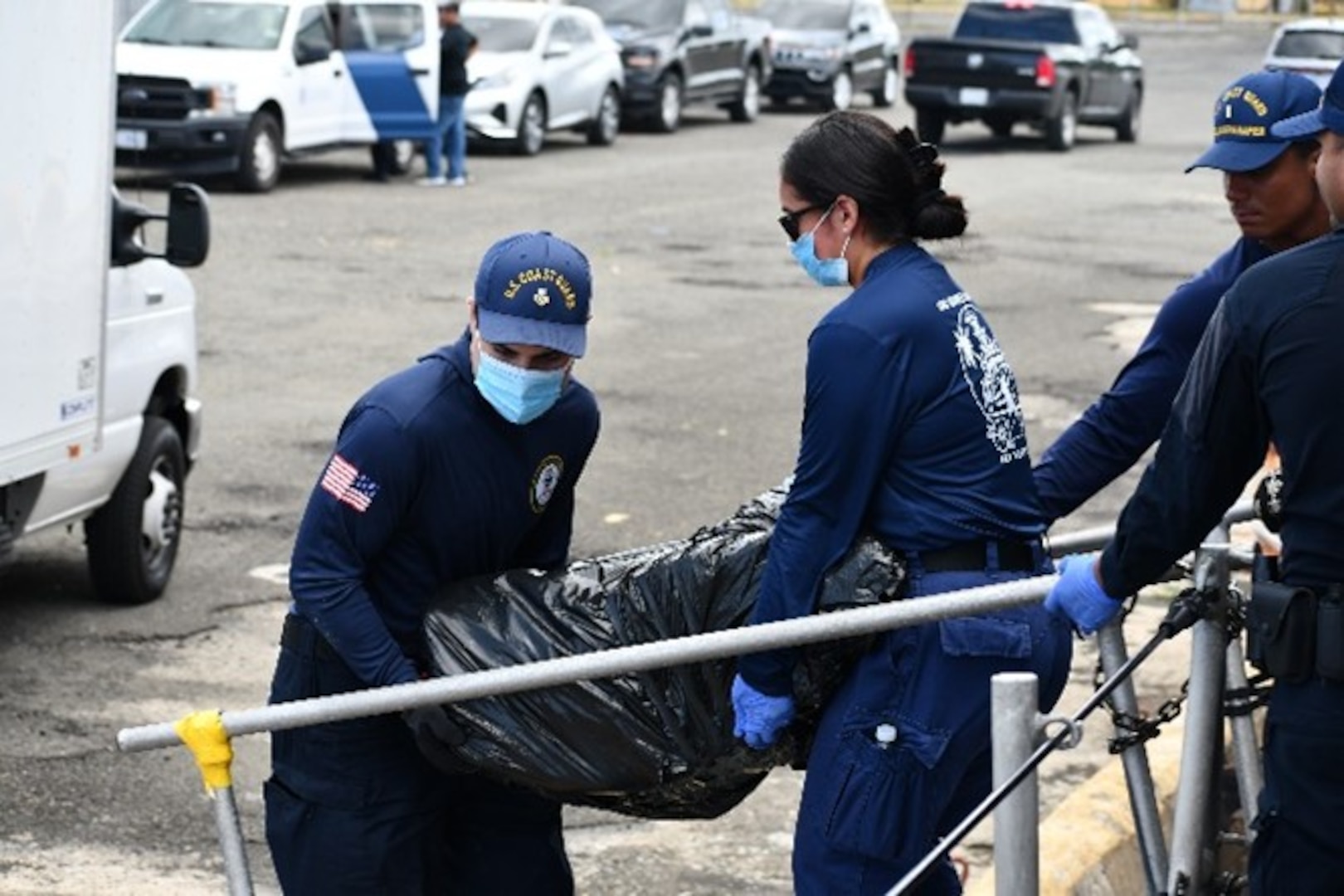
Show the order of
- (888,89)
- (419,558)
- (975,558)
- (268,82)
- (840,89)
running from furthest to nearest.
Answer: (888,89) < (840,89) < (268,82) < (419,558) < (975,558)

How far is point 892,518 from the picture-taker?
4.68 m

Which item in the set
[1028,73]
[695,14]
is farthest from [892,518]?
[695,14]

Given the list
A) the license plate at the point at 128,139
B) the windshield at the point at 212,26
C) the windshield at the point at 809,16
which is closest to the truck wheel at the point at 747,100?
the windshield at the point at 809,16

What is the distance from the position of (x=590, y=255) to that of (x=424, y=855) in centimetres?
1567

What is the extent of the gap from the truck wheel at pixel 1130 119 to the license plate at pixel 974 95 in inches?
123

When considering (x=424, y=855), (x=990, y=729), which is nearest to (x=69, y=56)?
(x=424, y=855)

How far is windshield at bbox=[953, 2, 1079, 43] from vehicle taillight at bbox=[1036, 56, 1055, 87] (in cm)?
142

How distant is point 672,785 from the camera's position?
4883 millimetres

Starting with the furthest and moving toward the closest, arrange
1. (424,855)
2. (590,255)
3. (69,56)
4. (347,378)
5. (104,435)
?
(590,255), (347,378), (104,435), (69,56), (424,855)

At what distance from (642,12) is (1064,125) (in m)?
5.49

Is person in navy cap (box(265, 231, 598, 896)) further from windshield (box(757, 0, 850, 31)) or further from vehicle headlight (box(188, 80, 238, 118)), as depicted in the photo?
windshield (box(757, 0, 850, 31))

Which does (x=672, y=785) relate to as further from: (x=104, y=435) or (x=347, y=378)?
(x=347, y=378)

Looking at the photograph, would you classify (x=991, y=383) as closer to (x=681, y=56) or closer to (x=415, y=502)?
(x=415, y=502)

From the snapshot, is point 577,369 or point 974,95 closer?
point 577,369
